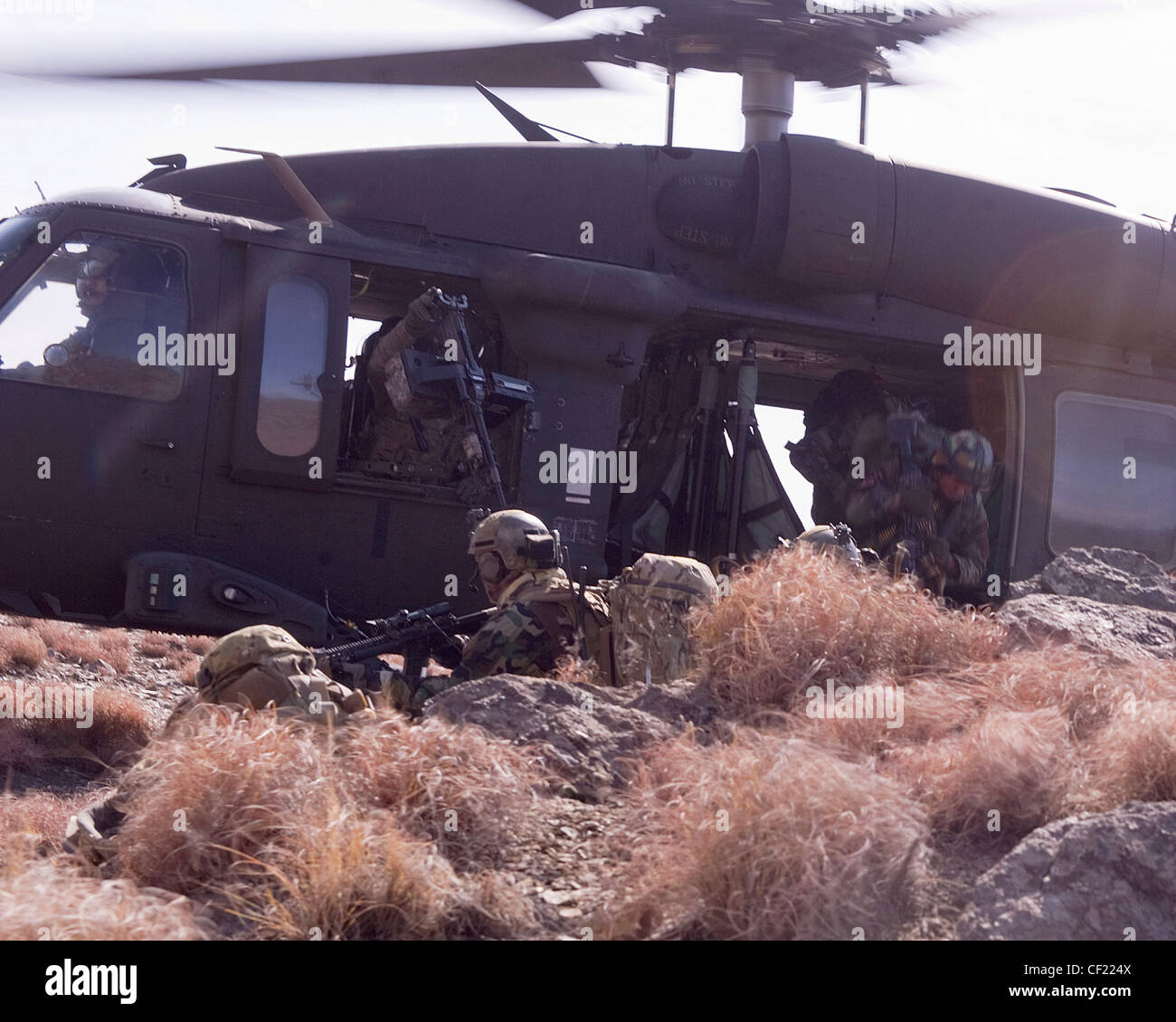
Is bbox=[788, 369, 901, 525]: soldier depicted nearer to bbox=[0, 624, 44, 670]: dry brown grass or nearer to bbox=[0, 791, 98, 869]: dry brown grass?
bbox=[0, 791, 98, 869]: dry brown grass

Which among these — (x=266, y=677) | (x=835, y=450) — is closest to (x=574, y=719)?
(x=266, y=677)

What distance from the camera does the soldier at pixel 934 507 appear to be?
836 cm

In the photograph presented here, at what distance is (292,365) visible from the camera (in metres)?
7.48

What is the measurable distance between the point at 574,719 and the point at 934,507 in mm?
4368

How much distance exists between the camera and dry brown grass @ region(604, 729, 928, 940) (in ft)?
11.5

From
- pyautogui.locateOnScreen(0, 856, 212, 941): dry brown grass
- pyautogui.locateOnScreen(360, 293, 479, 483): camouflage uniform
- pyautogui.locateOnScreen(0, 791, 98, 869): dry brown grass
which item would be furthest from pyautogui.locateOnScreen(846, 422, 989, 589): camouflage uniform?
pyautogui.locateOnScreen(0, 856, 212, 941): dry brown grass

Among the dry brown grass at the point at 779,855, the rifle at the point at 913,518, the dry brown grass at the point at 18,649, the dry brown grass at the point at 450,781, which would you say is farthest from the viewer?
the dry brown grass at the point at 18,649

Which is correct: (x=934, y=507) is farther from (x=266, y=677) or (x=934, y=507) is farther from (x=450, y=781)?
(x=450, y=781)

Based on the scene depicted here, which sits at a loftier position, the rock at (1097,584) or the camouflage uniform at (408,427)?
the camouflage uniform at (408,427)

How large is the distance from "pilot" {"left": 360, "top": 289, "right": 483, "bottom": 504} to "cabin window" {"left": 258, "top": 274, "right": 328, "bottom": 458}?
39 cm

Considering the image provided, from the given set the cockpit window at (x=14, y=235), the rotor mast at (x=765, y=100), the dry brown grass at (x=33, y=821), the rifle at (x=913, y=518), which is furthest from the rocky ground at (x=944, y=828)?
the rotor mast at (x=765, y=100)

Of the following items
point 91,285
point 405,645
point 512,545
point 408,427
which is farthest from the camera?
point 408,427

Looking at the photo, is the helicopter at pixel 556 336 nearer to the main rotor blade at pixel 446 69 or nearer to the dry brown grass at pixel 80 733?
the main rotor blade at pixel 446 69

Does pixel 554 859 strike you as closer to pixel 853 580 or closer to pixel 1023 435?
pixel 853 580
